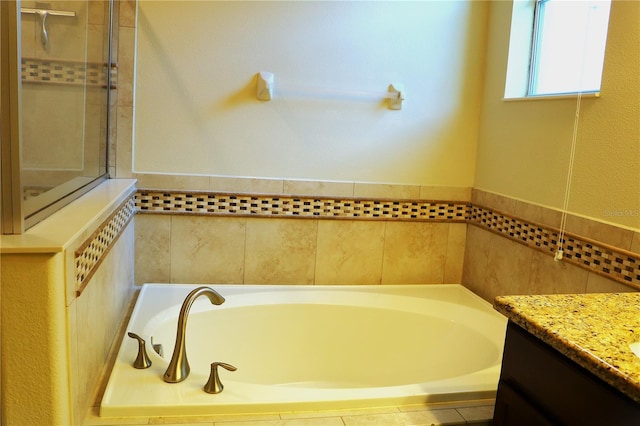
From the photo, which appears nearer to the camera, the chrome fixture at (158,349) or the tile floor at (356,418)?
the tile floor at (356,418)

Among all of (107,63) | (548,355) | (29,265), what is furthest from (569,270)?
(107,63)

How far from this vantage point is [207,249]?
280 cm

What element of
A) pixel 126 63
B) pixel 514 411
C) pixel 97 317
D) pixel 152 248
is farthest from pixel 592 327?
pixel 126 63

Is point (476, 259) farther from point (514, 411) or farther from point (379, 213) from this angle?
point (514, 411)

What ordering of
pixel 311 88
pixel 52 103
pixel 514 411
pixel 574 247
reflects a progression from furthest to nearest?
pixel 311 88 < pixel 574 247 < pixel 52 103 < pixel 514 411

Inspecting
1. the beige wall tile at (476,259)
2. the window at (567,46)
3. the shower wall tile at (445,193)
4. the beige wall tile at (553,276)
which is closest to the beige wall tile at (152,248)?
the shower wall tile at (445,193)

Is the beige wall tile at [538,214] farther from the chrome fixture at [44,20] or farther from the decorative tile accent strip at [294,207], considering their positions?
the chrome fixture at [44,20]

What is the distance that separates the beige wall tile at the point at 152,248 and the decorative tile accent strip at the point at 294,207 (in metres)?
0.06

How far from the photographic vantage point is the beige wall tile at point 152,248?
274 cm

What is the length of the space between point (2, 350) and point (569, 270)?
206 centimetres

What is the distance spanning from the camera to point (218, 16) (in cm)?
267

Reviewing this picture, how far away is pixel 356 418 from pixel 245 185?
1435mm

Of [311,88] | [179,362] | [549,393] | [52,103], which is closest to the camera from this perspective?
[549,393]

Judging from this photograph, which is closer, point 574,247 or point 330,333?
point 574,247
